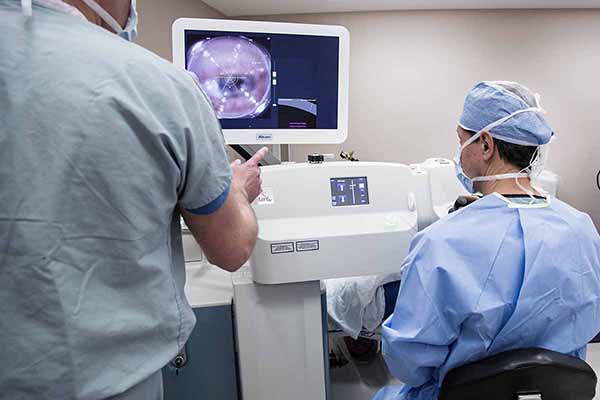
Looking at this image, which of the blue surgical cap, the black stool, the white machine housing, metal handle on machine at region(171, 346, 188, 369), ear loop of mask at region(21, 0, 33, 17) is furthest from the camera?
metal handle on machine at region(171, 346, 188, 369)

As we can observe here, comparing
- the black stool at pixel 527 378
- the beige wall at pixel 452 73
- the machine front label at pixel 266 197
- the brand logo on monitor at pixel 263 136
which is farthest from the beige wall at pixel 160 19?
the black stool at pixel 527 378

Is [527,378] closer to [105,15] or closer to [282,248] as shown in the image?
[282,248]

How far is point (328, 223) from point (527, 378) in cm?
63

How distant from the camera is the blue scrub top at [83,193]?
50 centimetres

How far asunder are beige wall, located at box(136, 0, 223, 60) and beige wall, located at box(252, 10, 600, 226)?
0.80m

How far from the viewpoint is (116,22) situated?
2.07 feet

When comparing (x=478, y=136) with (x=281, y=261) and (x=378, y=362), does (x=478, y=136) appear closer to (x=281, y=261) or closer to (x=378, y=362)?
(x=281, y=261)

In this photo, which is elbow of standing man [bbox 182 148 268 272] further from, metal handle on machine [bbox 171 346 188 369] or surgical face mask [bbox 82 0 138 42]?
metal handle on machine [bbox 171 346 188 369]

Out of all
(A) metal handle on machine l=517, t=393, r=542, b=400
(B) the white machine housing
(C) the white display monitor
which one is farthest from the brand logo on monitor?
(A) metal handle on machine l=517, t=393, r=542, b=400


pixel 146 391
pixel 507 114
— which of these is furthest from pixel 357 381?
pixel 146 391

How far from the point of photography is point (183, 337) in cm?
67

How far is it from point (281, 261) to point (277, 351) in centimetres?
29

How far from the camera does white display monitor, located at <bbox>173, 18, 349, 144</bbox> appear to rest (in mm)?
1333

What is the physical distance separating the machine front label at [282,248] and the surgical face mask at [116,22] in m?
0.66
